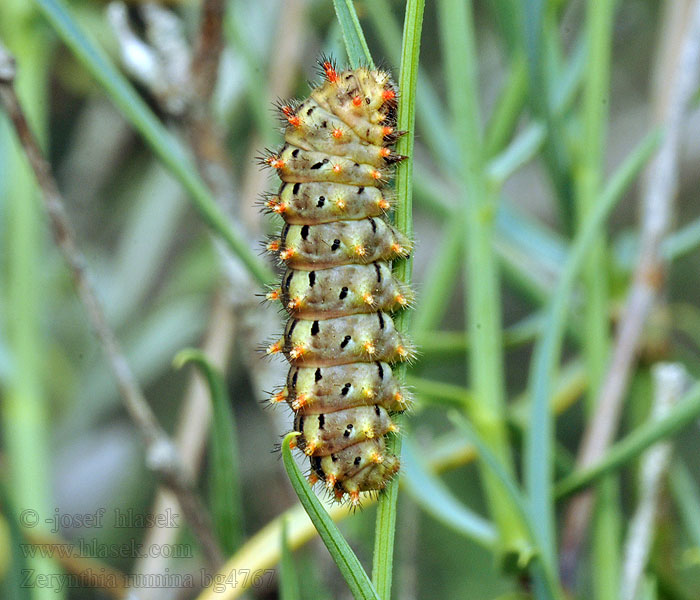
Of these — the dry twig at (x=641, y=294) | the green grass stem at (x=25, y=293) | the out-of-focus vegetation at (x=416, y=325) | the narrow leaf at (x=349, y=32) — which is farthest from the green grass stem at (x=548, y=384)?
the green grass stem at (x=25, y=293)

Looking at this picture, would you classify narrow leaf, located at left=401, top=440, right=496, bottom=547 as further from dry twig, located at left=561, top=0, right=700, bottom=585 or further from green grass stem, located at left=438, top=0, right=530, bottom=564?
dry twig, located at left=561, top=0, right=700, bottom=585

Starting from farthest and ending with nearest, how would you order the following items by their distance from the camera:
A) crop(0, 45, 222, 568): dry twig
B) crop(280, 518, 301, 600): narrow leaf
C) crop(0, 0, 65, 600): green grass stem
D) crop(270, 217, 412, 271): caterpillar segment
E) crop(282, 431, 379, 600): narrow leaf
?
crop(0, 0, 65, 600): green grass stem
crop(0, 45, 222, 568): dry twig
crop(270, 217, 412, 271): caterpillar segment
crop(280, 518, 301, 600): narrow leaf
crop(282, 431, 379, 600): narrow leaf

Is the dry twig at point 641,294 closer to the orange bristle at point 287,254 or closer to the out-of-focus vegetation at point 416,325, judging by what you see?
the out-of-focus vegetation at point 416,325

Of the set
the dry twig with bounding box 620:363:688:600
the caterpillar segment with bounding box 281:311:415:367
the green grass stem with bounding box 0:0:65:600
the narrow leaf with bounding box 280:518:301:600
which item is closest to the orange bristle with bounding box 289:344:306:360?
the caterpillar segment with bounding box 281:311:415:367

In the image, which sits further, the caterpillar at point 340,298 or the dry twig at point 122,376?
the dry twig at point 122,376

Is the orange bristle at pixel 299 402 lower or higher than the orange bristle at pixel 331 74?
lower

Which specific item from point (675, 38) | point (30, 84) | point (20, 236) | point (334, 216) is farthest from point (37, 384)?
point (675, 38)

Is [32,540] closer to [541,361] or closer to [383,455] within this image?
[383,455]

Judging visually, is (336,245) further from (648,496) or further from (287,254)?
(648,496)

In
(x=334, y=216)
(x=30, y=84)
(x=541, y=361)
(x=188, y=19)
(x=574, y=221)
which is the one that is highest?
(x=188, y=19)
